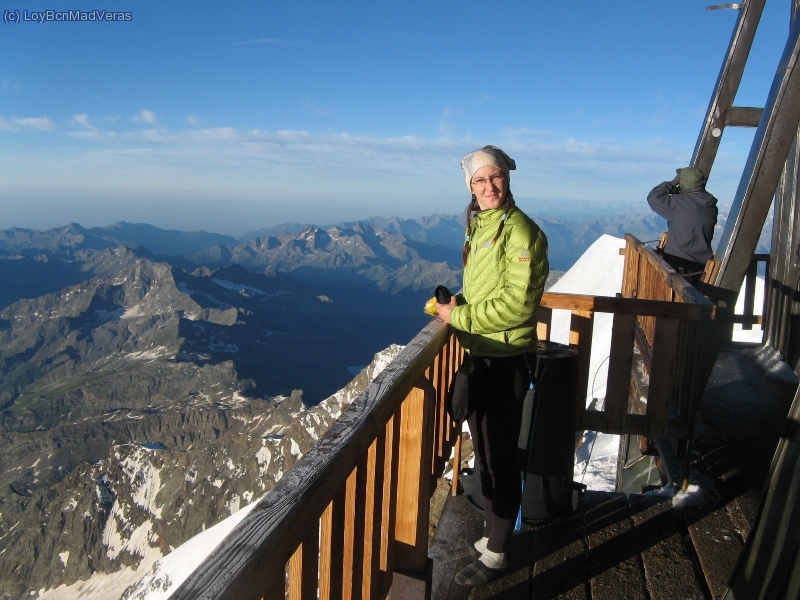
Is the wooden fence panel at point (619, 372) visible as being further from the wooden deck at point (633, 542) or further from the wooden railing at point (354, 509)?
the wooden railing at point (354, 509)

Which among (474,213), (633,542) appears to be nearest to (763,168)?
(633,542)

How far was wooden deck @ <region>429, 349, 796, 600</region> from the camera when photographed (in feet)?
13.0

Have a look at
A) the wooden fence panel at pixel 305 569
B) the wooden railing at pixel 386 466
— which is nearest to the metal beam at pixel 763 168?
the wooden railing at pixel 386 466

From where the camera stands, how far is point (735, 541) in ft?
14.5

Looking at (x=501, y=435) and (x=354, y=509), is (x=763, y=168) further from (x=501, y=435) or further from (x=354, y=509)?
(x=354, y=509)

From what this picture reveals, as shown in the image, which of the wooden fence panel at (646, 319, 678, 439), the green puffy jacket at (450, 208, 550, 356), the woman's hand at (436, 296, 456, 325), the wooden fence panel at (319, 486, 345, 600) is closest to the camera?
the wooden fence panel at (319, 486, 345, 600)

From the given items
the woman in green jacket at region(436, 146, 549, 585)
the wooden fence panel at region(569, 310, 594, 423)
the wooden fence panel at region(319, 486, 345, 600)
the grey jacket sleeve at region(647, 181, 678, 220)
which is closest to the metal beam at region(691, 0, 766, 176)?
the grey jacket sleeve at region(647, 181, 678, 220)

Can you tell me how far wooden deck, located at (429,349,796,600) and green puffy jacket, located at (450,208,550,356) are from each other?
4.61ft

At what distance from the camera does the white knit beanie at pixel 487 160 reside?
3.46 metres

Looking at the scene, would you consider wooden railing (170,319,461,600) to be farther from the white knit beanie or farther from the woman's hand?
the white knit beanie

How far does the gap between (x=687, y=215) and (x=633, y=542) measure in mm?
5077

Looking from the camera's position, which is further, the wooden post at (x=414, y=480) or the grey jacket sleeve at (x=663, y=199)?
the grey jacket sleeve at (x=663, y=199)

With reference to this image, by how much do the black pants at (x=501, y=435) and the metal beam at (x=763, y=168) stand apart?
4.11 m

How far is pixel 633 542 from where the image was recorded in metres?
4.48
